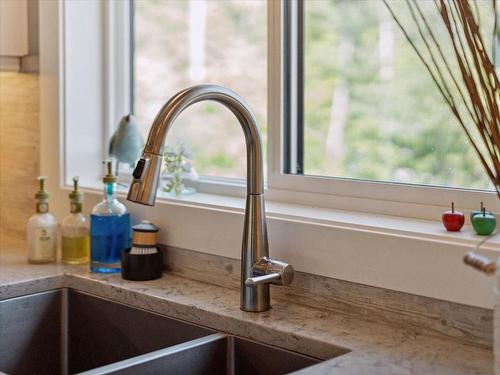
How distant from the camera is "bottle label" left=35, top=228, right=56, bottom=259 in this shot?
2.01 m

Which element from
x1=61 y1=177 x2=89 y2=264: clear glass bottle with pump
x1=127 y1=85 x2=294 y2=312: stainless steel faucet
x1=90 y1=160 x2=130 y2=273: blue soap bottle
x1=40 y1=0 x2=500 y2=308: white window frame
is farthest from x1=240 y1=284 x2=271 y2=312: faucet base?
x1=61 y1=177 x2=89 y2=264: clear glass bottle with pump

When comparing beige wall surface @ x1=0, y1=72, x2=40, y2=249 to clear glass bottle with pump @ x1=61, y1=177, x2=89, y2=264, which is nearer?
clear glass bottle with pump @ x1=61, y1=177, x2=89, y2=264

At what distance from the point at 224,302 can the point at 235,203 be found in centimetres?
31

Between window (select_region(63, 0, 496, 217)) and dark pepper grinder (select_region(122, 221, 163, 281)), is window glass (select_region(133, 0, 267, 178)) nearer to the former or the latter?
window (select_region(63, 0, 496, 217))

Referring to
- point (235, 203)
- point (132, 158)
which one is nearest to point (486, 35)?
point (235, 203)

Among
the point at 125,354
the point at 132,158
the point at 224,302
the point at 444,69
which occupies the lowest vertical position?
the point at 125,354

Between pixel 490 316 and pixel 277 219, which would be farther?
pixel 277 219

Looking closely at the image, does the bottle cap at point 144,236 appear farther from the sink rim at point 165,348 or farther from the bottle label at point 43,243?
the bottle label at point 43,243

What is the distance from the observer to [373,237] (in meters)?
1.49

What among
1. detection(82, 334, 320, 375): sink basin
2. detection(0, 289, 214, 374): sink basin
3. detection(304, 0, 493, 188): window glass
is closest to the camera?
detection(82, 334, 320, 375): sink basin

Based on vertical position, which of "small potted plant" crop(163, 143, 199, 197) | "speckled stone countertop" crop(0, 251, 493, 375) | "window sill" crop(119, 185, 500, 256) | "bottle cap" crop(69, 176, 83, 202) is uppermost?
"small potted plant" crop(163, 143, 199, 197)

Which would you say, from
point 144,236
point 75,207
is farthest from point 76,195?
point 144,236

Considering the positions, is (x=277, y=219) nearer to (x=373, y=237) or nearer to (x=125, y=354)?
(x=373, y=237)

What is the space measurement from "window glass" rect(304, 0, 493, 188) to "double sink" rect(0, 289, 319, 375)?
1.67 feet
